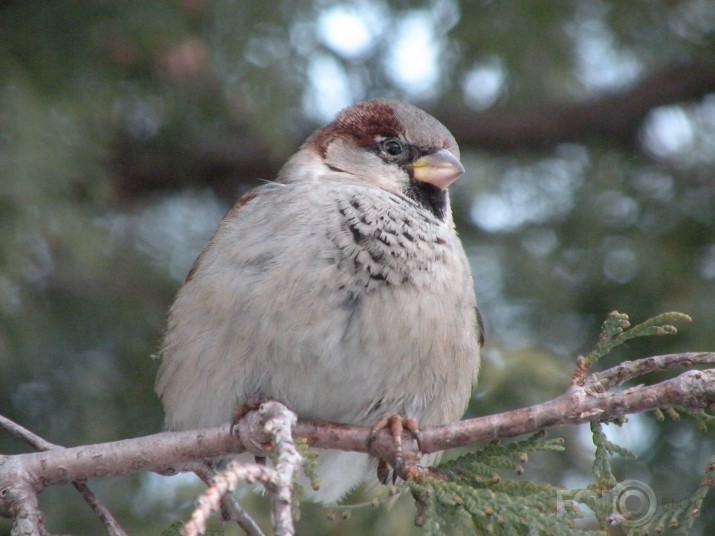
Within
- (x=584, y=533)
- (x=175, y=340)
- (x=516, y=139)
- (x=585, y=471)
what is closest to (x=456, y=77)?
(x=516, y=139)

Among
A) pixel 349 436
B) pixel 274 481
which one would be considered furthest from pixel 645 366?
pixel 274 481

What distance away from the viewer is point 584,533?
1724 mm

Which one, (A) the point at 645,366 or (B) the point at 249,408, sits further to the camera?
(B) the point at 249,408

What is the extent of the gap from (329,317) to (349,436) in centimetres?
28

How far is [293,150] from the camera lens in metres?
3.99

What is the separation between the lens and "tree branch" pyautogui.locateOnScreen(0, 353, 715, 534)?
186 centimetres

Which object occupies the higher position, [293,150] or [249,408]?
[293,150]

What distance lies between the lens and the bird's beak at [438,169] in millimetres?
2838

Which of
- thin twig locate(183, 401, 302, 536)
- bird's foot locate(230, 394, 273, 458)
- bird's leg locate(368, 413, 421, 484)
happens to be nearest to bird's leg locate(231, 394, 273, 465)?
bird's foot locate(230, 394, 273, 458)

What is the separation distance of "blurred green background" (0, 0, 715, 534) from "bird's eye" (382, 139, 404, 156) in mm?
597

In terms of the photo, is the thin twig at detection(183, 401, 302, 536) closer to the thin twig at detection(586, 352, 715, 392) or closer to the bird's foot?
the bird's foot

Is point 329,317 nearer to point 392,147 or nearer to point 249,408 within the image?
point 249,408

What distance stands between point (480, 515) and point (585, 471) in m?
1.64

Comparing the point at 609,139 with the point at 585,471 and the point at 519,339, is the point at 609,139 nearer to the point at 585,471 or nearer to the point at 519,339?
the point at 519,339
